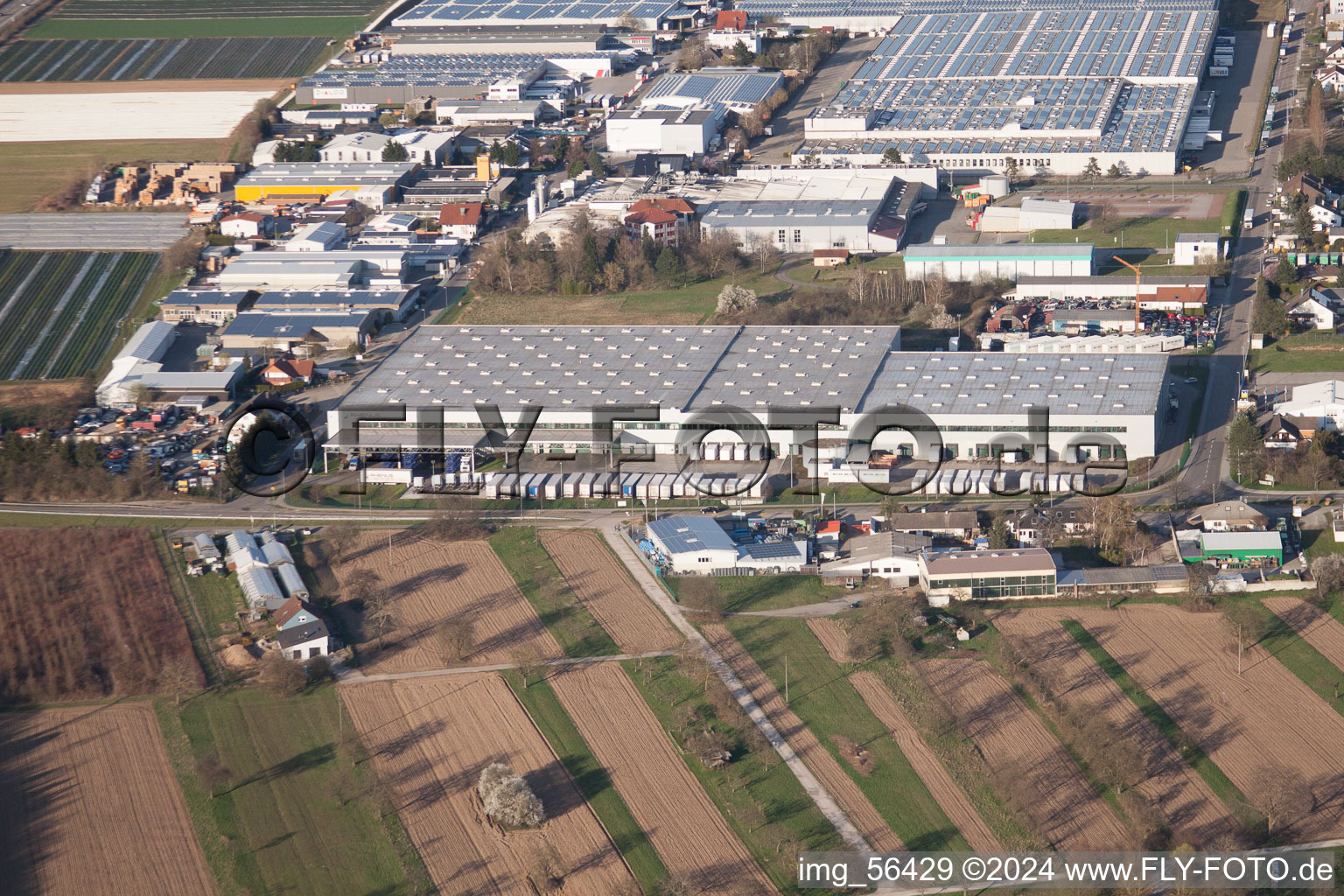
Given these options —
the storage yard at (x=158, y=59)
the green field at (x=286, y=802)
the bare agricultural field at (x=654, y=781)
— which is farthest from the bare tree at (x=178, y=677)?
the storage yard at (x=158, y=59)

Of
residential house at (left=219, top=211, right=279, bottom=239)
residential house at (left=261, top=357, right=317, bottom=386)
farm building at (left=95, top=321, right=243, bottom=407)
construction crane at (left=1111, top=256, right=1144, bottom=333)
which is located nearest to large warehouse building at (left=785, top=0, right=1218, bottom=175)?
construction crane at (left=1111, top=256, right=1144, bottom=333)

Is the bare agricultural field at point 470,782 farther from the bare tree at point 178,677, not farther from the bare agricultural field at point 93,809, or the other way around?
the bare agricultural field at point 93,809

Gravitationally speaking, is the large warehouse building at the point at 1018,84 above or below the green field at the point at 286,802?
above

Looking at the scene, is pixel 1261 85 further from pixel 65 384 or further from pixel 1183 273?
pixel 65 384

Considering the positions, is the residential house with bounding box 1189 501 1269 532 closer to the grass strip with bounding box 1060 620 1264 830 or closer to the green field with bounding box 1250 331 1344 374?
the grass strip with bounding box 1060 620 1264 830

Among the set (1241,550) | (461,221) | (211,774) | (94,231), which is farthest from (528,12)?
(211,774)

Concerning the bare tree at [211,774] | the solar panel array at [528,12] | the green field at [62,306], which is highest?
the solar panel array at [528,12]
